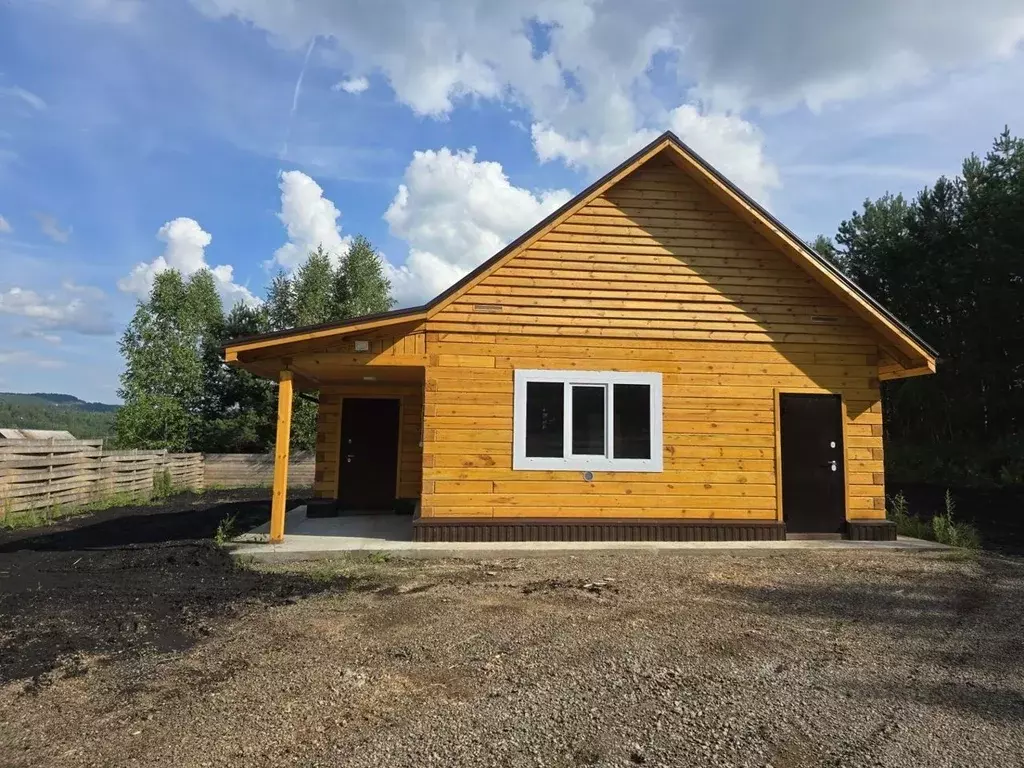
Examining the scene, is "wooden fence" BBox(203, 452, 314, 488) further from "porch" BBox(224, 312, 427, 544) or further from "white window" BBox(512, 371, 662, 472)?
"white window" BBox(512, 371, 662, 472)

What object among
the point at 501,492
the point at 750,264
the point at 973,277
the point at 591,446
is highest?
the point at 973,277

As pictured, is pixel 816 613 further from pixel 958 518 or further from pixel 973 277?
pixel 973 277

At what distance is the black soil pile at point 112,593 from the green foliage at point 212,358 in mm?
15369

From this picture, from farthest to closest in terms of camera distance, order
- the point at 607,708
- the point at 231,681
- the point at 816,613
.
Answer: the point at 816,613 < the point at 231,681 < the point at 607,708

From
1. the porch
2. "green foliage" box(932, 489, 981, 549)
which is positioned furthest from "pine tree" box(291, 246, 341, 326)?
"green foliage" box(932, 489, 981, 549)

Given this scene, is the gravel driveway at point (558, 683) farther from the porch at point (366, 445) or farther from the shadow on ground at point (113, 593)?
the porch at point (366, 445)

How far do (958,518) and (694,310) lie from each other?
23.9 ft

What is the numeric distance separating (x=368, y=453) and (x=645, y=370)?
16.9ft

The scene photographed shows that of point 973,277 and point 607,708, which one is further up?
point 973,277

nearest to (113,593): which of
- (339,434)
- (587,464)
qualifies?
(587,464)

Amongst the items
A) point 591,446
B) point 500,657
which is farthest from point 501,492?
point 500,657

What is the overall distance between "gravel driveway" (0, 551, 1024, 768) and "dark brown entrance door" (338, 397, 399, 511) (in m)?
5.03

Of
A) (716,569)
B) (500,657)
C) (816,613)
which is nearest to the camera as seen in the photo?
(500,657)

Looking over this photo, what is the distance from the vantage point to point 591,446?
8336 mm
